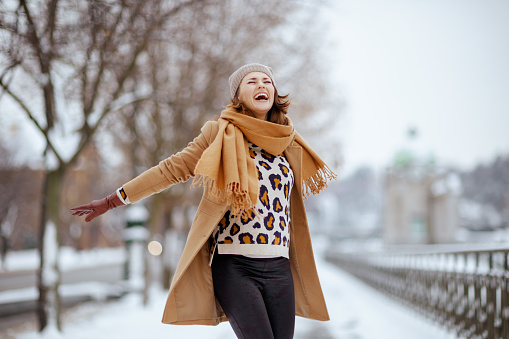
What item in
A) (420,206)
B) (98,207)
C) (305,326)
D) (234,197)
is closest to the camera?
(234,197)

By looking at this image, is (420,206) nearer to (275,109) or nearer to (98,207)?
(275,109)

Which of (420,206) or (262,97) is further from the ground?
(262,97)

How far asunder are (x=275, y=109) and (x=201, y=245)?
3.05ft

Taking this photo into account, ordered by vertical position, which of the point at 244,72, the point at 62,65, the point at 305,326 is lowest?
the point at 305,326

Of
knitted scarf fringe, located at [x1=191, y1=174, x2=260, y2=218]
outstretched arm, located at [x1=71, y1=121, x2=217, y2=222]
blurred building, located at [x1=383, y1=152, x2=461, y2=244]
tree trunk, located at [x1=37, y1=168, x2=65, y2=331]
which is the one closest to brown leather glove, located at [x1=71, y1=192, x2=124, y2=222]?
outstretched arm, located at [x1=71, y1=121, x2=217, y2=222]

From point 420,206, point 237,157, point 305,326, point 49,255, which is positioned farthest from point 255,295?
point 420,206

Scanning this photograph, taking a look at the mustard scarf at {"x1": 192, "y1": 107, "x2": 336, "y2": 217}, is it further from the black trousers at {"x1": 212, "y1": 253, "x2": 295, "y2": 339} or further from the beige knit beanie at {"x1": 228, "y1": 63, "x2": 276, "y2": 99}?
the black trousers at {"x1": 212, "y1": 253, "x2": 295, "y2": 339}

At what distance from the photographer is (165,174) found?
2.60 meters

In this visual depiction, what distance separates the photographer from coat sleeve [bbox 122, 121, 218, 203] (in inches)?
101

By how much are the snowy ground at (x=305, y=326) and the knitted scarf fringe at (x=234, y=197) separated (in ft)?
14.6

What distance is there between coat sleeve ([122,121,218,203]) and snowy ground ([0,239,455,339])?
4392 mm

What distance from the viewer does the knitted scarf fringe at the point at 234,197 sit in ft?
7.90

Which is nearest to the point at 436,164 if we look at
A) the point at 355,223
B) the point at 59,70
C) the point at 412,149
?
the point at 412,149

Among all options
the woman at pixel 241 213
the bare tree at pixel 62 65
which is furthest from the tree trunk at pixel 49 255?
the woman at pixel 241 213
